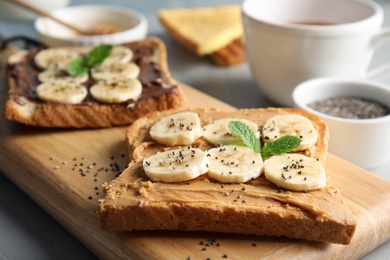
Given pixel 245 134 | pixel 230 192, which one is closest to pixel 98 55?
pixel 245 134

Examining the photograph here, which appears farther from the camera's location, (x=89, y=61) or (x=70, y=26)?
(x=70, y=26)

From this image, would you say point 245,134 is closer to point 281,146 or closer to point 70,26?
point 281,146

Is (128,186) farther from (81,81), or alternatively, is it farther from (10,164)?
(81,81)

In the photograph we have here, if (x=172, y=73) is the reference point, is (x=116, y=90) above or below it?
above

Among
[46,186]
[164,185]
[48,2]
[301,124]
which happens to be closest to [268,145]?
[301,124]

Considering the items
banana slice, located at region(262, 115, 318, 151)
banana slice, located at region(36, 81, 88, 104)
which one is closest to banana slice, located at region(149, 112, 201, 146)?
banana slice, located at region(262, 115, 318, 151)

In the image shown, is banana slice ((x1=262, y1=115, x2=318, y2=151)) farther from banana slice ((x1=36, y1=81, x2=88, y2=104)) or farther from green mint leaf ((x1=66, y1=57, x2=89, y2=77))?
green mint leaf ((x1=66, y1=57, x2=89, y2=77))

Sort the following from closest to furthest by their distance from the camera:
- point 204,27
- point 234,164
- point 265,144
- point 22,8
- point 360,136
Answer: point 234,164 < point 265,144 < point 360,136 < point 204,27 < point 22,8
